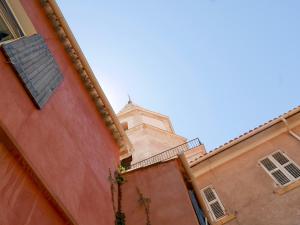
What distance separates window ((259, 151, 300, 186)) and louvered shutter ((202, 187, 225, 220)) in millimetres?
2276

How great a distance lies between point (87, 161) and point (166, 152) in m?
15.9

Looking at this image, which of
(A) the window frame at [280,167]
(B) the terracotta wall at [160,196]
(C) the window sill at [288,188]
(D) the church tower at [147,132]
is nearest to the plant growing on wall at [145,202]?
(B) the terracotta wall at [160,196]

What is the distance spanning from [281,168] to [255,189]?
131 centimetres

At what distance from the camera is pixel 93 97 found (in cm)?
971

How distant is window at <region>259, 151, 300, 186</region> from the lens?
1189cm

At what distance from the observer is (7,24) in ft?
20.4

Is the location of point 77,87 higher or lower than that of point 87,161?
higher

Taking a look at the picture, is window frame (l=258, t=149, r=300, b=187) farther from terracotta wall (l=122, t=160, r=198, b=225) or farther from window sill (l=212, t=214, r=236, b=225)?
terracotta wall (l=122, t=160, r=198, b=225)

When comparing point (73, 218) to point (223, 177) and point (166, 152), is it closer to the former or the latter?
point (223, 177)

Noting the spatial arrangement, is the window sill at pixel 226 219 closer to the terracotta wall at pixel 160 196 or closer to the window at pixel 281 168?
the window at pixel 281 168

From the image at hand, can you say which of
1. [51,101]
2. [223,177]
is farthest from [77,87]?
[223,177]

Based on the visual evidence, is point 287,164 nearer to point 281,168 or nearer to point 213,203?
point 281,168

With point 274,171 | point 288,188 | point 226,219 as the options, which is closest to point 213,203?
point 226,219

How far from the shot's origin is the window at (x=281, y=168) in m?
11.9
